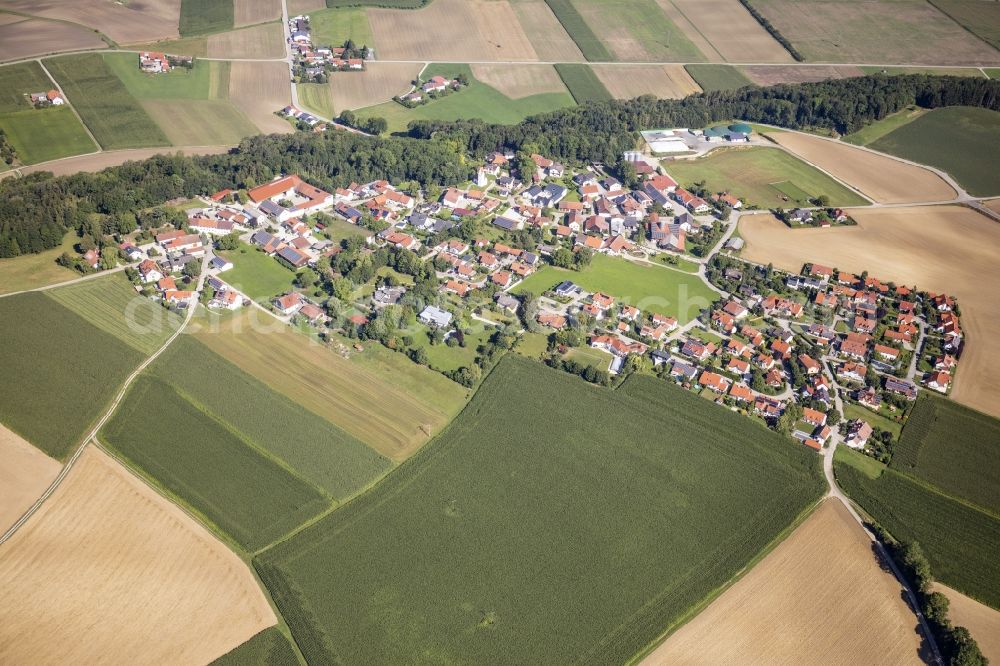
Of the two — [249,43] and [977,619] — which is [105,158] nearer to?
[249,43]

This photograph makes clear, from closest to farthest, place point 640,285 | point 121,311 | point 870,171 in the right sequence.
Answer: point 121,311 → point 640,285 → point 870,171

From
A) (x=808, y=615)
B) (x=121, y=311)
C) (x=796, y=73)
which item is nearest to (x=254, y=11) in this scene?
(x=121, y=311)

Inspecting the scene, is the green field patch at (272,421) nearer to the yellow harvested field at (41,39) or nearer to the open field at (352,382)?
the open field at (352,382)

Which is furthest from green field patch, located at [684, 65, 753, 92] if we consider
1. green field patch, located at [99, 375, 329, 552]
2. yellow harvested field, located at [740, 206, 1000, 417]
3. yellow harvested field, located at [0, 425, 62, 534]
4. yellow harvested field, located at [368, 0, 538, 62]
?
yellow harvested field, located at [0, 425, 62, 534]

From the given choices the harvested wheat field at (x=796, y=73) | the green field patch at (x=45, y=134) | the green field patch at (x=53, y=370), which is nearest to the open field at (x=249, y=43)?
the green field patch at (x=45, y=134)

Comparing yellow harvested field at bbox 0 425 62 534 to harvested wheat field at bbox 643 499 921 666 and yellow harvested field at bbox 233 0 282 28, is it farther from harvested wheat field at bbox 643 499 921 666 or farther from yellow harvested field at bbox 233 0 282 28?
yellow harvested field at bbox 233 0 282 28
